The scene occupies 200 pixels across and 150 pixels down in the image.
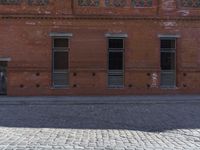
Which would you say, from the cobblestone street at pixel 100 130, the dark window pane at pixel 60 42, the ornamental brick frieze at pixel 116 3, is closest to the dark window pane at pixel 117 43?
the ornamental brick frieze at pixel 116 3

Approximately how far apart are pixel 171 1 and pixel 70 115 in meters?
15.2

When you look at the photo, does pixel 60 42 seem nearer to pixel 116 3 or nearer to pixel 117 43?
pixel 117 43

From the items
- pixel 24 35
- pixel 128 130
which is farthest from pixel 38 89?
pixel 128 130

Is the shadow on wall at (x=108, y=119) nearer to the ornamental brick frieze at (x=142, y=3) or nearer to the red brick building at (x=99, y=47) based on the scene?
the red brick building at (x=99, y=47)

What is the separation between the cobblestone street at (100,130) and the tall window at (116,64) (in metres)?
10.4

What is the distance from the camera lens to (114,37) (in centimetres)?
2888

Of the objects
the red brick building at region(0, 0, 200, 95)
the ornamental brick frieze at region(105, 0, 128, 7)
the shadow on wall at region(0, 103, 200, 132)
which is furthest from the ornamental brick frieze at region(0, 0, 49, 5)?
the shadow on wall at region(0, 103, 200, 132)

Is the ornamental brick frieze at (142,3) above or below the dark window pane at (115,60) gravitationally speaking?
above

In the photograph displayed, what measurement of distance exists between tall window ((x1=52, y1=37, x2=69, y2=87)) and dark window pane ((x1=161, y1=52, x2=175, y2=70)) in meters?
6.58

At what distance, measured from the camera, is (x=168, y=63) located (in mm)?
29328

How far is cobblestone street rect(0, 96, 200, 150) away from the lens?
10.4 meters

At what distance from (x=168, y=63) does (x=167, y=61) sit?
0.51 feet

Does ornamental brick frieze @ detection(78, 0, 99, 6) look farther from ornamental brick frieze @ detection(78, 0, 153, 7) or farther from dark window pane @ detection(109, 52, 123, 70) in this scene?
dark window pane @ detection(109, 52, 123, 70)

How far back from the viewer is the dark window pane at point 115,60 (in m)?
28.9
